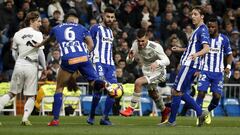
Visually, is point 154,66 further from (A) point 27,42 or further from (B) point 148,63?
(A) point 27,42

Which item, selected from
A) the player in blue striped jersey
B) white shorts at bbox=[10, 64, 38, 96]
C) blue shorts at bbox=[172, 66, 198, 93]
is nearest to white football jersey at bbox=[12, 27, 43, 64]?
white shorts at bbox=[10, 64, 38, 96]

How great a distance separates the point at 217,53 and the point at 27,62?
5.49 metres

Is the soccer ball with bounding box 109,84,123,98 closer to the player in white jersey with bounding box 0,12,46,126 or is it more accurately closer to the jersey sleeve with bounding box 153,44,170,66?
the jersey sleeve with bounding box 153,44,170,66

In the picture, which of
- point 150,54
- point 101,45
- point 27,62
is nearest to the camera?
point 27,62

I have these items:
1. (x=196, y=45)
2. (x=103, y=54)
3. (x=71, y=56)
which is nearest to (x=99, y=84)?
(x=71, y=56)

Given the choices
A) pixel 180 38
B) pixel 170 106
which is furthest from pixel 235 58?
pixel 170 106

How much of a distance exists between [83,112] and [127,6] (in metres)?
5.50

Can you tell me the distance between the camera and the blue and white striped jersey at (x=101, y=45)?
20016 mm

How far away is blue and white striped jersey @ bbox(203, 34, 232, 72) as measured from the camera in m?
22.5

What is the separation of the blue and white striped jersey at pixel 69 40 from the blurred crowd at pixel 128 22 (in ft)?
29.7

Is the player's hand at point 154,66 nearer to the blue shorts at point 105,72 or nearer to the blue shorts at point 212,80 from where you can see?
the blue shorts at point 105,72

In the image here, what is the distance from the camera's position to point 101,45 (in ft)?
65.9

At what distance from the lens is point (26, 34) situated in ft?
63.9

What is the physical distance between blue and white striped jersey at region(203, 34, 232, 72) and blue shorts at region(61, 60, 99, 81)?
15.1 ft
